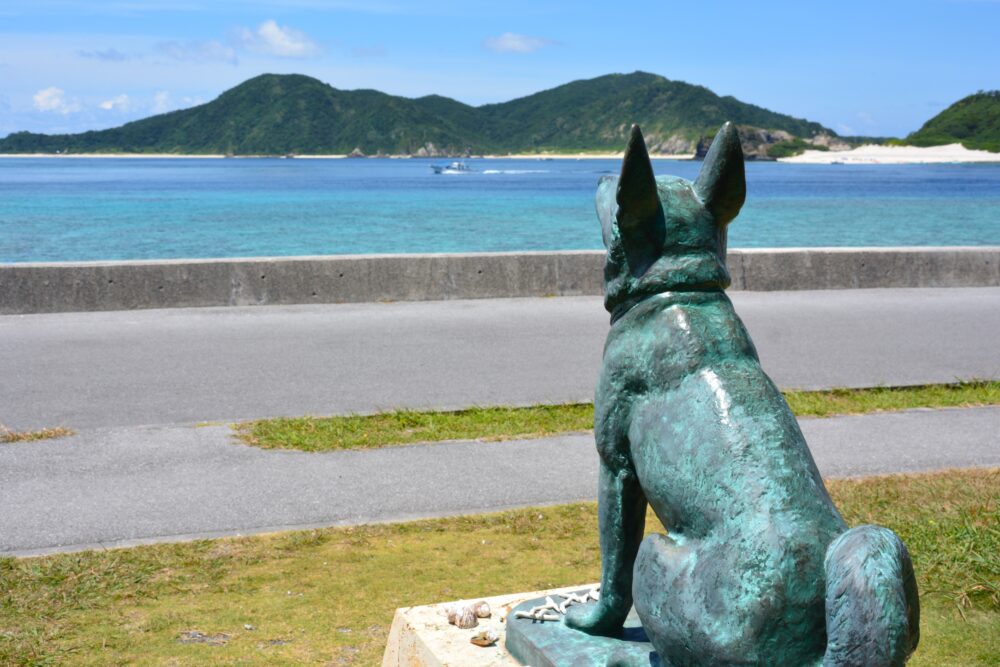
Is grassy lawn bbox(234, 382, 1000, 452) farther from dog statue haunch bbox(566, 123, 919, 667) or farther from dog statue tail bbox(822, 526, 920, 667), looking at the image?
dog statue tail bbox(822, 526, 920, 667)

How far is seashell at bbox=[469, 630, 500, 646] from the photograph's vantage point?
3.65 metres

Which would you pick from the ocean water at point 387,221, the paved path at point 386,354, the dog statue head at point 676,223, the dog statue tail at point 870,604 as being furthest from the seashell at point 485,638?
the ocean water at point 387,221

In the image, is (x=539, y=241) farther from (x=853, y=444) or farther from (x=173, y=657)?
(x=173, y=657)

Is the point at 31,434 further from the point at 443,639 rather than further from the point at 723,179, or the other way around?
the point at 723,179

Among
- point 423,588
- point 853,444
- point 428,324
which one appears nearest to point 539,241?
point 428,324

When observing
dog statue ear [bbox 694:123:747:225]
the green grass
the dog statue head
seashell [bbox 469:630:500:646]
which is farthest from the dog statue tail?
the green grass

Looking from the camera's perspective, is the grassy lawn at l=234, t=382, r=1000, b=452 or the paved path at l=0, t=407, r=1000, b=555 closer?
the paved path at l=0, t=407, r=1000, b=555

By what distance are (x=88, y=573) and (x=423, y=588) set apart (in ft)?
5.25

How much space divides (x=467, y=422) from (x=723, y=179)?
5297 mm

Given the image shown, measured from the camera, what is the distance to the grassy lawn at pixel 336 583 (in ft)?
14.5

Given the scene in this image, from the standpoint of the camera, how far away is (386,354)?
1048 centimetres

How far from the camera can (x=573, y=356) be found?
34.1 ft

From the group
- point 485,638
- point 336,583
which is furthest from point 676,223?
point 336,583

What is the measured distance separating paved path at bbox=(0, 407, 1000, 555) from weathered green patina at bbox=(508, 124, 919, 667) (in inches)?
124
